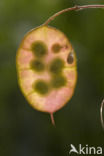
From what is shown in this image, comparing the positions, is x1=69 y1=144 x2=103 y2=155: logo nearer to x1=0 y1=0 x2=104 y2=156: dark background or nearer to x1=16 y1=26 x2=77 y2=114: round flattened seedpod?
x1=0 y1=0 x2=104 y2=156: dark background

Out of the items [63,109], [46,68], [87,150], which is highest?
[46,68]

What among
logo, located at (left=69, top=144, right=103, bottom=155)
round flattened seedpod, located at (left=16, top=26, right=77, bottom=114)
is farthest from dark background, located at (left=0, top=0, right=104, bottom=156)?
round flattened seedpod, located at (left=16, top=26, right=77, bottom=114)

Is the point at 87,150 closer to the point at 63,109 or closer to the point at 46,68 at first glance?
the point at 63,109

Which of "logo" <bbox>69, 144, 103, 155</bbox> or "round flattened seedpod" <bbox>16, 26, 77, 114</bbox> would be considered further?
"logo" <bbox>69, 144, 103, 155</bbox>

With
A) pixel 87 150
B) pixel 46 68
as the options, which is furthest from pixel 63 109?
pixel 46 68

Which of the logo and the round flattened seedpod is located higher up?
the round flattened seedpod

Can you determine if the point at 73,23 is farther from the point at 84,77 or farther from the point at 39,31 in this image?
the point at 39,31

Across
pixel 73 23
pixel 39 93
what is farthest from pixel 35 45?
pixel 73 23
